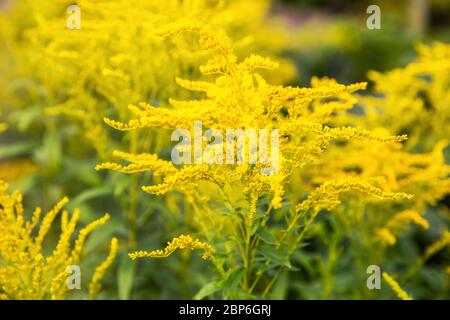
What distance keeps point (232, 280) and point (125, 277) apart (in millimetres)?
889

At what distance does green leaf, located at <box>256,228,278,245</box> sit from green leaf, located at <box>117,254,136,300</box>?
96cm

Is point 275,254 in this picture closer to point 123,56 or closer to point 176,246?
point 176,246

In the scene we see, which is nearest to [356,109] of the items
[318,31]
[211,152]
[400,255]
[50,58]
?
[400,255]

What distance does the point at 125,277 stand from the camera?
3748 millimetres

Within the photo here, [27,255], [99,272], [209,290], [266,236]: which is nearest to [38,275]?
[27,255]

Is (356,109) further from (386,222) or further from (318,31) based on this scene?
(318,31)

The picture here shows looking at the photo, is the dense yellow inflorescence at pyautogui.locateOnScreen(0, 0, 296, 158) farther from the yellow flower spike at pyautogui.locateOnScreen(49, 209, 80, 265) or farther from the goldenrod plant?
the yellow flower spike at pyautogui.locateOnScreen(49, 209, 80, 265)

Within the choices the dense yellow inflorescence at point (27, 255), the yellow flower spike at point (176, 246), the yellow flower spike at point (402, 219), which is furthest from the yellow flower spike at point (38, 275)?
the yellow flower spike at point (402, 219)

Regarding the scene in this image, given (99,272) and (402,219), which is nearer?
(99,272)

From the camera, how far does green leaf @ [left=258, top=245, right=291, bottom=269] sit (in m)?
3.06

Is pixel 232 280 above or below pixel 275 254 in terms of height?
below

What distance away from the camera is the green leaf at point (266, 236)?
3.04 m

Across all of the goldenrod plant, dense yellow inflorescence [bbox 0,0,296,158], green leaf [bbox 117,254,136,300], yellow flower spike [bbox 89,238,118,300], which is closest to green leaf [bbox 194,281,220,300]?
the goldenrod plant
